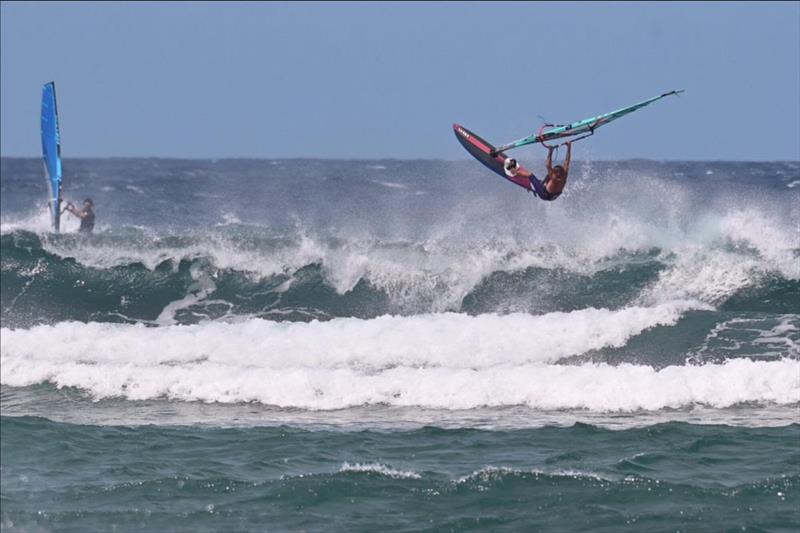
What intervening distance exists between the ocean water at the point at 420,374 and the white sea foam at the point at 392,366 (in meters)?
0.04

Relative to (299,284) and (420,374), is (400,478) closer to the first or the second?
(420,374)

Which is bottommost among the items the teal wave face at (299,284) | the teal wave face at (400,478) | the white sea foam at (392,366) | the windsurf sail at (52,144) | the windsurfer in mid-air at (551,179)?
the teal wave face at (400,478)

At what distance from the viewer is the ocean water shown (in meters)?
10.4

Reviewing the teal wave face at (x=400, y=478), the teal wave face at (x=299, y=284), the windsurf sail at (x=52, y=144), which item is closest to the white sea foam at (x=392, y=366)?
the teal wave face at (x=400, y=478)

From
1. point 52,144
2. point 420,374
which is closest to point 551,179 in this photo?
point 420,374

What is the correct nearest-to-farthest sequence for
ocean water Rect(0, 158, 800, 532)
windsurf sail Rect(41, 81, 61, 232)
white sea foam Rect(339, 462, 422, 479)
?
ocean water Rect(0, 158, 800, 532), white sea foam Rect(339, 462, 422, 479), windsurf sail Rect(41, 81, 61, 232)

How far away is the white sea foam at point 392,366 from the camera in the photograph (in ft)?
46.5

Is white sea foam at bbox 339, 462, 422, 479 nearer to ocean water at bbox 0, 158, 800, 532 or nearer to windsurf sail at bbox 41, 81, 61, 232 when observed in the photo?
ocean water at bbox 0, 158, 800, 532

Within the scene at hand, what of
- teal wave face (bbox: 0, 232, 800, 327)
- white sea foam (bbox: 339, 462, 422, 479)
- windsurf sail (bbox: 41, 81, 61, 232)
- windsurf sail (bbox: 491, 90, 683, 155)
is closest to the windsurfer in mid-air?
windsurf sail (bbox: 491, 90, 683, 155)

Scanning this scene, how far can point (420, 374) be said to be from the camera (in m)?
15.2

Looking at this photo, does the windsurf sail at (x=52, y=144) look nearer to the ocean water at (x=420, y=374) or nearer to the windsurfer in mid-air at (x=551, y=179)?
the ocean water at (x=420, y=374)

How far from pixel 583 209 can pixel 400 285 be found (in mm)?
6546

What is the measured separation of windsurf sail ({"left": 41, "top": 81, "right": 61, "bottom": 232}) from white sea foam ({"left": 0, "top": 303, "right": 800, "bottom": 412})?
7.33 metres

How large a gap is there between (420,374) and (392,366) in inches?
35.5
